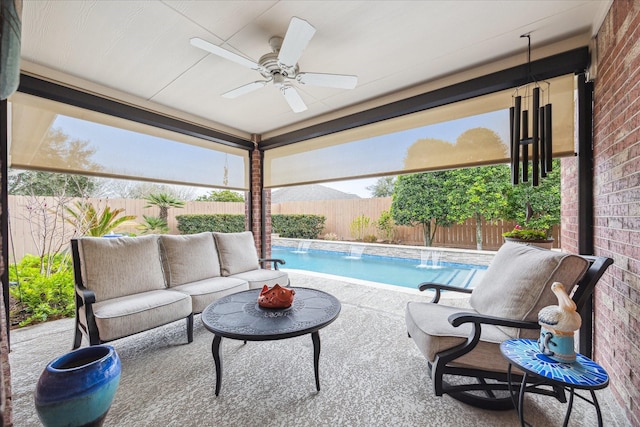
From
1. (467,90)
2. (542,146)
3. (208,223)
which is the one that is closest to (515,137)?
(542,146)

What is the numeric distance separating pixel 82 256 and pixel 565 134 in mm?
4529

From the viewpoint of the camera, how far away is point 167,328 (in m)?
3.15

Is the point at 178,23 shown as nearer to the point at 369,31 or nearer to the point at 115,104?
the point at 369,31

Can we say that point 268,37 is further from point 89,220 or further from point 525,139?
point 89,220

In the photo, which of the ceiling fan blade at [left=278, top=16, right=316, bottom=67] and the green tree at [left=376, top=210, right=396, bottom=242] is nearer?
the ceiling fan blade at [left=278, top=16, right=316, bottom=67]

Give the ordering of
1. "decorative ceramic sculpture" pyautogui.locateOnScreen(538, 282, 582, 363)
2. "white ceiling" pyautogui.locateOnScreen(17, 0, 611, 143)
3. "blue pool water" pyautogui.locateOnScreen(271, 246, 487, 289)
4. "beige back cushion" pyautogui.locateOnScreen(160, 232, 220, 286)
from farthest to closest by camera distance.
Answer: "blue pool water" pyautogui.locateOnScreen(271, 246, 487, 289), "beige back cushion" pyautogui.locateOnScreen(160, 232, 220, 286), "white ceiling" pyautogui.locateOnScreen(17, 0, 611, 143), "decorative ceramic sculpture" pyautogui.locateOnScreen(538, 282, 582, 363)

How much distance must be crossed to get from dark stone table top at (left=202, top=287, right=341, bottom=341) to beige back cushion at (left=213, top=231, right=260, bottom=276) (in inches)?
42.0

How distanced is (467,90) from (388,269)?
16.7 ft

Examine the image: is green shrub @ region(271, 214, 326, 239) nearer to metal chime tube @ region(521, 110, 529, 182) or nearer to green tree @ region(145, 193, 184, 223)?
green tree @ region(145, 193, 184, 223)

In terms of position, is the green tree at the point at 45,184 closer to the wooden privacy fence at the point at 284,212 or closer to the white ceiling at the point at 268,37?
the wooden privacy fence at the point at 284,212

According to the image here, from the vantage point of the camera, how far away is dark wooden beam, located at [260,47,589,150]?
Answer: 255 centimetres

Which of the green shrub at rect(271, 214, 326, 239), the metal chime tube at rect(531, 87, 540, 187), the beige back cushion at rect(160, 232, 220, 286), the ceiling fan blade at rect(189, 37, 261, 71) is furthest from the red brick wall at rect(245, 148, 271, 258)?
the green shrub at rect(271, 214, 326, 239)

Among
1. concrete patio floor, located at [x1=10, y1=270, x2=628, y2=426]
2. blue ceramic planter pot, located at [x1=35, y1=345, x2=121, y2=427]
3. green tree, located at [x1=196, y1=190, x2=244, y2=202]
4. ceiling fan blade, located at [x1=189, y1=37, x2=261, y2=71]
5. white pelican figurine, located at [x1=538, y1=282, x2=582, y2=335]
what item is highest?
ceiling fan blade, located at [x1=189, y1=37, x2=261, y2=71]

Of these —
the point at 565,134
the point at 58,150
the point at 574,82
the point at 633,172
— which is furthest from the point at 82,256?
the point at 574,82
